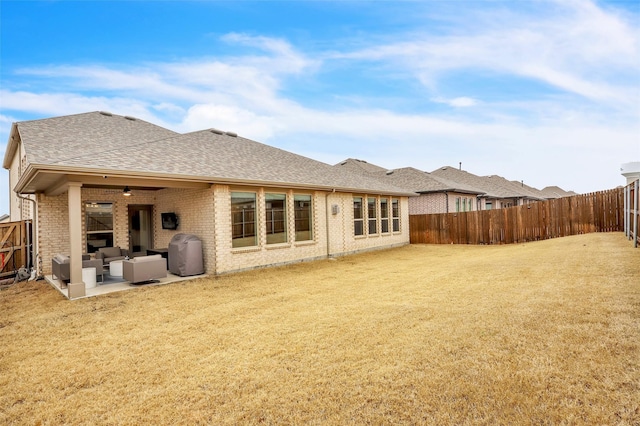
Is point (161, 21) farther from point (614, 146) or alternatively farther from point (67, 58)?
point (614, 146)

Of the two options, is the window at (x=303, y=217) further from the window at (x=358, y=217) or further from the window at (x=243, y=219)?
the window at (x=358, y=217)

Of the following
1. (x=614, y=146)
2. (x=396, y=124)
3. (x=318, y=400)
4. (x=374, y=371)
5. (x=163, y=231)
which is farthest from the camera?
(x=396, y=124)

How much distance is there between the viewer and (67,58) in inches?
579

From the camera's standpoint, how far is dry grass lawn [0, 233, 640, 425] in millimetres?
2869

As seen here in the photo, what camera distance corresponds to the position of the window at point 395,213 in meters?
17.8

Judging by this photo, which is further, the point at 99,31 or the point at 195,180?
the point at 99,31

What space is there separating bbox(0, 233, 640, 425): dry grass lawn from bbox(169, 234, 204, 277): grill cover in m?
2.26

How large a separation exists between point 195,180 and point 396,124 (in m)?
15.1

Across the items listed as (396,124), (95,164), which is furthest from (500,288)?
(396,124)

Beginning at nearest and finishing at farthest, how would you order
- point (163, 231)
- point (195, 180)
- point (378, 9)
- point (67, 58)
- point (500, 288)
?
point (500, 288), point (195, 180), point (378, 9), point (163, 231), point (67, 58)

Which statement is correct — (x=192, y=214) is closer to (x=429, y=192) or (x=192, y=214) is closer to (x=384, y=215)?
(x=384, y=215)

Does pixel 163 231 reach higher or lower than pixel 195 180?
lower

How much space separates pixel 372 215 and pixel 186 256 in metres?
9.39

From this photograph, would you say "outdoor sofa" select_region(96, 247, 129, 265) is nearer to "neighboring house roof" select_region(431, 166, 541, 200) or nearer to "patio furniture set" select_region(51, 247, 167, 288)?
"patio furniture set" select_region(51, 247, 167, 288)
